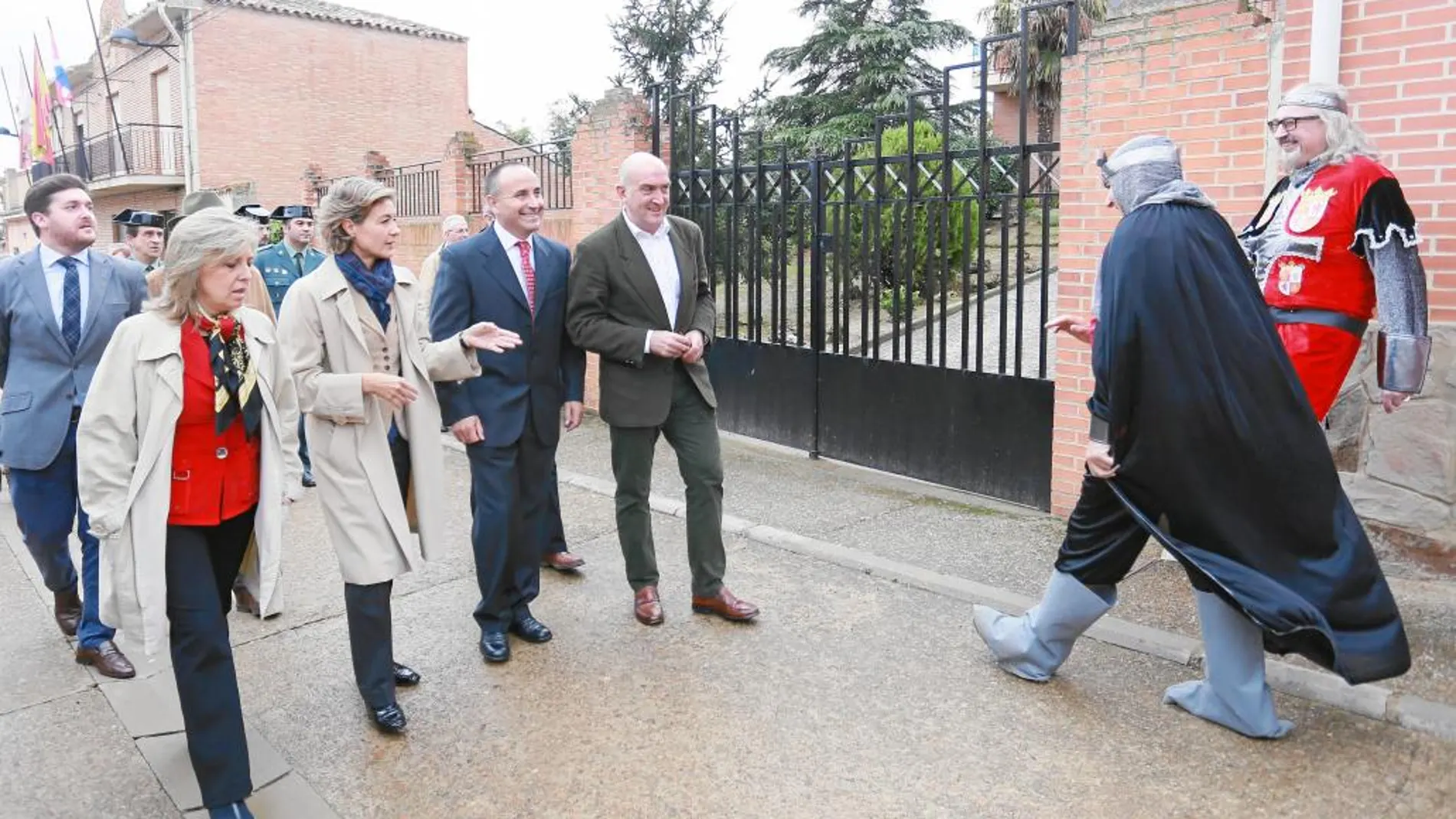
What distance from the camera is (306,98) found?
2561 centimetres

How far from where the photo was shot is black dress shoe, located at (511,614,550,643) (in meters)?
4.50

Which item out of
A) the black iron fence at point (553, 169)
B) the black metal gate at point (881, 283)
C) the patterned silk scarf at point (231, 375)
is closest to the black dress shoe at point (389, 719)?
the patterned silk scarf at point (231, 375)

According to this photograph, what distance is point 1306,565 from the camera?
3.29 meters

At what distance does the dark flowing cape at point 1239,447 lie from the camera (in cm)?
325

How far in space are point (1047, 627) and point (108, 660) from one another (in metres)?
3.71

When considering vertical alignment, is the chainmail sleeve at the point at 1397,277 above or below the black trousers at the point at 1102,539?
above

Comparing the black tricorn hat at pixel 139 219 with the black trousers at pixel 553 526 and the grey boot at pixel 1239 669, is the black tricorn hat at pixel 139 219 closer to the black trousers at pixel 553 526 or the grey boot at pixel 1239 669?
the black trousers at pixel 553 526

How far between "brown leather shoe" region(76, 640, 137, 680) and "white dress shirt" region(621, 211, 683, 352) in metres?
2.61

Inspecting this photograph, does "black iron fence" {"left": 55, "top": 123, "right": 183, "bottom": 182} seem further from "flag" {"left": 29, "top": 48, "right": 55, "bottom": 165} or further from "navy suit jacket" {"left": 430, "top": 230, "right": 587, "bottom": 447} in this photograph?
"navy suit jacket" {"left": 430, "top": 230, "right": 587, "bottom": 447}

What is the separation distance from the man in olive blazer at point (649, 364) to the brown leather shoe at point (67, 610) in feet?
8.13

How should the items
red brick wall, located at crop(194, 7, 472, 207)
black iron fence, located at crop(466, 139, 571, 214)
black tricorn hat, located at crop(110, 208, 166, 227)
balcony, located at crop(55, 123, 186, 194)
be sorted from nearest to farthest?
black tricorn hat, located at crop(110, 208, 166, 227)
black iron fence, located at crop(466, 139, 571, 214)
red brick wall, located at crop(194, 7, 472, 207)
balcony, located at crop(55, 123, 186, 194)

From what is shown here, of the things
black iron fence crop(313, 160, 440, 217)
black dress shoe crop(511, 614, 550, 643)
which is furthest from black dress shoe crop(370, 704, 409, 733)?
black iron fence crop(313, 160, 440, 217)

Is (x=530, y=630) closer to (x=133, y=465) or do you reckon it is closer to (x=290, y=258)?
(x=133, y=465)

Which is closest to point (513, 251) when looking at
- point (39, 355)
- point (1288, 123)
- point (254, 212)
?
point (39, 355)
